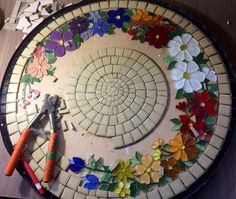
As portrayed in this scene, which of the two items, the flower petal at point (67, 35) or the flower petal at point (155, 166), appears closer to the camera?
the flower petal at point (155, 166)

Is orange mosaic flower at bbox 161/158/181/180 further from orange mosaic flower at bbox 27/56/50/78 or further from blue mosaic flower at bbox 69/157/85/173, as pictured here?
orange mosaic flower at bbox 27/56/50/78

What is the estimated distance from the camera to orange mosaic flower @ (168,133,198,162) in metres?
0.69

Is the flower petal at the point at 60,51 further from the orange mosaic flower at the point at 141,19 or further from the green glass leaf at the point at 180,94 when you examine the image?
the green glass leaf at the point at 180,94

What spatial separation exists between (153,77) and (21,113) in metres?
0.31

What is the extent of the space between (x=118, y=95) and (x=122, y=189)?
0.20 m

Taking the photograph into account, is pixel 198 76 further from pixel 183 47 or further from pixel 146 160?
pixel 146 160

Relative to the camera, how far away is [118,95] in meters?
0.76

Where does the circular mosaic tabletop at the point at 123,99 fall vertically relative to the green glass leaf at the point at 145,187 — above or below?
above

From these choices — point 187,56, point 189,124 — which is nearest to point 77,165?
point 189,124

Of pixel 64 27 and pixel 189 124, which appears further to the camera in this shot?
pixel 64 27

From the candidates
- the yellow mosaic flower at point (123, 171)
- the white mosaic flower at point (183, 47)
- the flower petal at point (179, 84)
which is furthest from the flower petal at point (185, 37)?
the yellow mosaic flower at point (123, 171)


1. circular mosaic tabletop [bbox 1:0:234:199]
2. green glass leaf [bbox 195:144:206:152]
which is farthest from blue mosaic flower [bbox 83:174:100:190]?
green glass leaf [bbox 195:144:206:152]

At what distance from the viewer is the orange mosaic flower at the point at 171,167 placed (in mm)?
683

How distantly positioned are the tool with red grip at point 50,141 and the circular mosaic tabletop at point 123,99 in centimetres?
2
